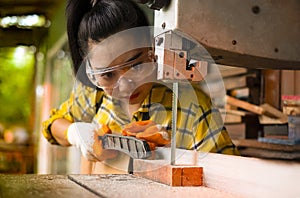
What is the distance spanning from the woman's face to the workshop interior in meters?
0.23

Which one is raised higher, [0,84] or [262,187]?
[0,84]

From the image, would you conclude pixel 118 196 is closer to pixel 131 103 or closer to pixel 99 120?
pixel 131 103

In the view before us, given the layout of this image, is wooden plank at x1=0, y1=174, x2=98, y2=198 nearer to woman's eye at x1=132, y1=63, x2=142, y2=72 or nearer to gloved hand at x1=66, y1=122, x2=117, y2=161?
gloved hand at x1=66, y1=122, x2=117, y2=161

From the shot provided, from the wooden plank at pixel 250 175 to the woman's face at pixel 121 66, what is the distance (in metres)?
0.47

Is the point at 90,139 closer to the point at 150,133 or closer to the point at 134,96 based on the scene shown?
the point at 134,96

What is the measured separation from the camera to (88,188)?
33.5 inches

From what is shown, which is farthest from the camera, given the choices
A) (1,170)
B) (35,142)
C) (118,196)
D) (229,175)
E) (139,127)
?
(35,142)

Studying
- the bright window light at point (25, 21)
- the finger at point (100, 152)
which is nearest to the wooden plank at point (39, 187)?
the finger at point (100, 152)

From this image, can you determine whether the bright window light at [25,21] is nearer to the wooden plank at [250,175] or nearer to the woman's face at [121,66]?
the woman's face at [121,66]

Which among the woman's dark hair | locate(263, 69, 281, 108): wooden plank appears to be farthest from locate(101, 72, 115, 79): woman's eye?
locate(263, 69, 281, 108): wooden plank

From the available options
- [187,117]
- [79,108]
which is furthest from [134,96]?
[79,108]

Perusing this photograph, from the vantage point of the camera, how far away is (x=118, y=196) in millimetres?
767

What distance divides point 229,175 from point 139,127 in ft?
1.26

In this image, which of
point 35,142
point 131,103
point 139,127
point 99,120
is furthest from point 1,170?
point 139,127
